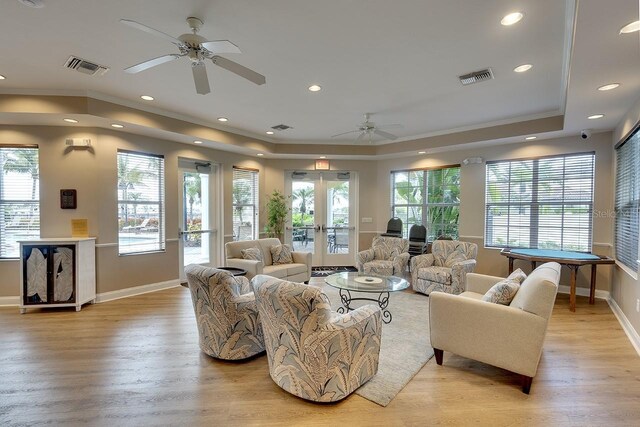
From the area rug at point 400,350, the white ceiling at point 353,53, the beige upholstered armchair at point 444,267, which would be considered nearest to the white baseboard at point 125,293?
the white ceiling at point 353,53

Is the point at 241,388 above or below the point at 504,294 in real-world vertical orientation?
below

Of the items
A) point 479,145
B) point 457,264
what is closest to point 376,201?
point 479,145

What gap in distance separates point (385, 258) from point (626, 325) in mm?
3224

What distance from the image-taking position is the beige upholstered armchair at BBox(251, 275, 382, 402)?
6.82 ft

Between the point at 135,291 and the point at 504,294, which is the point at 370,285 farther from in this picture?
the point at 135,291

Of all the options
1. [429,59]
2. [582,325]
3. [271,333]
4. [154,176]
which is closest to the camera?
[271,333]

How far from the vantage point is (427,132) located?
Result: 6008mm

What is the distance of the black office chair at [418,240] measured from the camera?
20.0ft

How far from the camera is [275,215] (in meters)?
6.87

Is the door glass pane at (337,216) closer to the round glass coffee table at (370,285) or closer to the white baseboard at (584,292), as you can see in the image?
→ the round glass coffee table at (370,285)

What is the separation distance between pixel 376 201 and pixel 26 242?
6.26 metres

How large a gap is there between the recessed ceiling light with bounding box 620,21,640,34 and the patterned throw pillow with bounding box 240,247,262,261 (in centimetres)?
458

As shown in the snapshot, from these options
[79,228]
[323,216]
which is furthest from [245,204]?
[79,228]

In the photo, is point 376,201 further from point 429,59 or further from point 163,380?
point 163,380
